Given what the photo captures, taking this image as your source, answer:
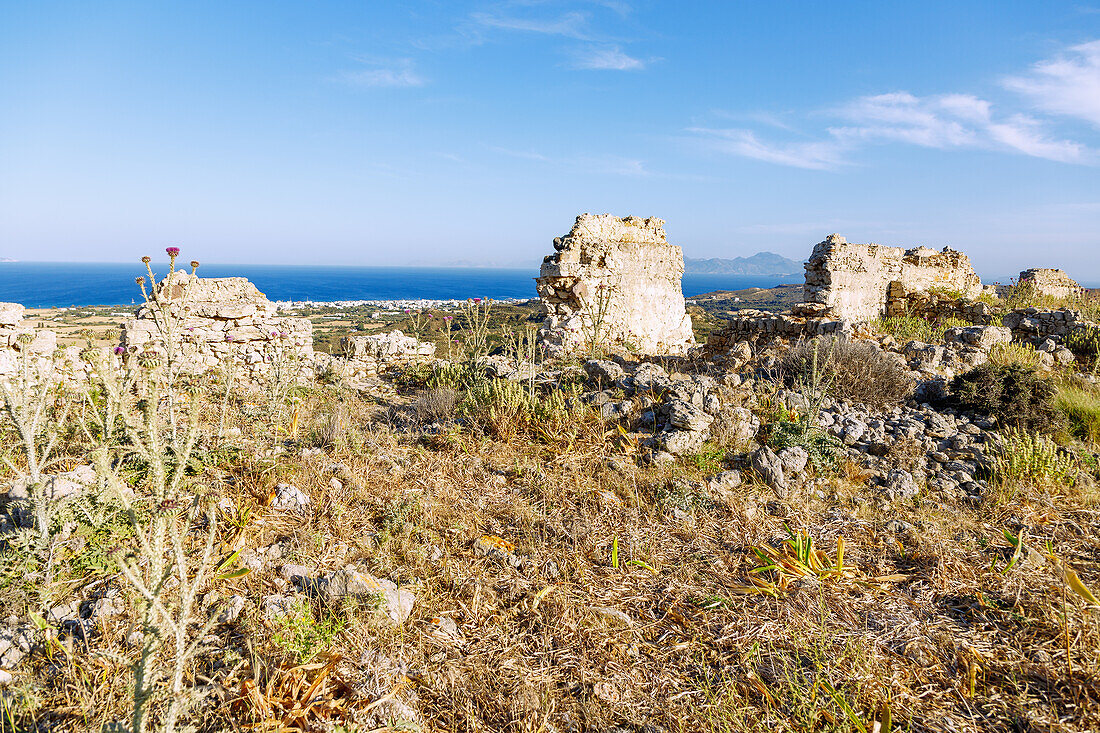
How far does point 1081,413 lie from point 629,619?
5696 millimetres

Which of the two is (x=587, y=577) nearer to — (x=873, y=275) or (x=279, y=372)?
(x=279, y=372)

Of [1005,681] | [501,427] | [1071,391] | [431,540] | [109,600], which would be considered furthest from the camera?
[1071,391]

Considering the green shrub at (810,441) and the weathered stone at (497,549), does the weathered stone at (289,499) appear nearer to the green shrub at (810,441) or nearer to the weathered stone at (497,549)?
the weathered stone at (497,549)

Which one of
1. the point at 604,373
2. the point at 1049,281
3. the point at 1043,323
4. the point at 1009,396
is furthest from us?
the point at 1049,281

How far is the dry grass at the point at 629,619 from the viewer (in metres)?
2.39

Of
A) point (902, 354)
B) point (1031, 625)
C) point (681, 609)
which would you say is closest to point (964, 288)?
point (902, 354)

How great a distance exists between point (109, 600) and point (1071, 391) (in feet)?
29.0

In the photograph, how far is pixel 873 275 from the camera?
1362 cm

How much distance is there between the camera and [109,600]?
2.81 m

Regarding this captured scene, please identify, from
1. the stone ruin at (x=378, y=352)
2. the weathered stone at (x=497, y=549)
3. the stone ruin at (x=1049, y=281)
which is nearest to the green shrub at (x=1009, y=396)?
the weathered stone at (x=497, y=549)

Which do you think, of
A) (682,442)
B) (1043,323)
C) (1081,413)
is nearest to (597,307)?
(682,442)

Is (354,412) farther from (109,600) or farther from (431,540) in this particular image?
(109,600)

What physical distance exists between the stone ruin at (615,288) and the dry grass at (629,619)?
215 inches

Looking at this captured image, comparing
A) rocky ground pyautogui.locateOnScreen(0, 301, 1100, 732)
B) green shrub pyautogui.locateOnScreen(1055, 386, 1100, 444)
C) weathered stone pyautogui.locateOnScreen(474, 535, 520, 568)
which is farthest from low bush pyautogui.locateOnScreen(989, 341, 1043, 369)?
weathered stone pyautogui.locateOnScreen(474, 535, 520, 568)
